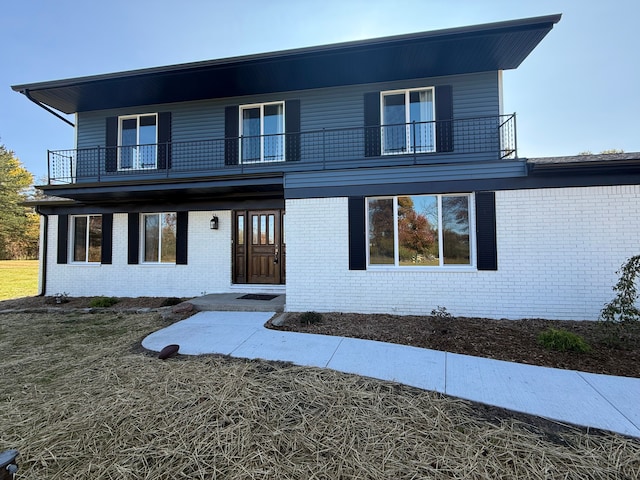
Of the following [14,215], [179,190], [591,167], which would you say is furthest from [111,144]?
[14,215]

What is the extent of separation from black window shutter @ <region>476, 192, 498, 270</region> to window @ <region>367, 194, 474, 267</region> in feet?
0.75

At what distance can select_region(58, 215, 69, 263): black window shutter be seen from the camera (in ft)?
31.2

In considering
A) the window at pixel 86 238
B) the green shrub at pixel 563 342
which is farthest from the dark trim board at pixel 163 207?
the green shrub at pixel 563 342

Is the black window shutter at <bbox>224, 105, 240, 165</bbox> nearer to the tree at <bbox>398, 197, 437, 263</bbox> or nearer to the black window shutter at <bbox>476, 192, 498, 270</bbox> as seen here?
the tree at <bbox>398, 197, 437, 263</bbox>

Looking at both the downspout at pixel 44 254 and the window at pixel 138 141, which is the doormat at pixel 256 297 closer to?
the window at pixel 138 141

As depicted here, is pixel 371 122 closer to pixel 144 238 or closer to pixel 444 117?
pixel 444 117

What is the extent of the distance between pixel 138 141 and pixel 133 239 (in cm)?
301

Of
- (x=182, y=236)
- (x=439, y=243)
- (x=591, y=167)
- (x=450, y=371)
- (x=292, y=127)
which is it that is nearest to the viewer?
(x=450, y=371)

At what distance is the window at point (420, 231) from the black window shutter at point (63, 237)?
9327 millimetres

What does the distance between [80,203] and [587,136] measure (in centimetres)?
2920

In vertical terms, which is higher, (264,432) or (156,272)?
(156,272)

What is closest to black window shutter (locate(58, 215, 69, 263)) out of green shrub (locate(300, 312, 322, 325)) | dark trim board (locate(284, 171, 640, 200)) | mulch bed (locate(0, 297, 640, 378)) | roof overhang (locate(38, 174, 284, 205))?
roof overhang (locate(38, 174, 284, 205))

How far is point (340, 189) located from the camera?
6.68 m

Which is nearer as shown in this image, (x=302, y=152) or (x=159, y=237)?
(x=302, y=152)
